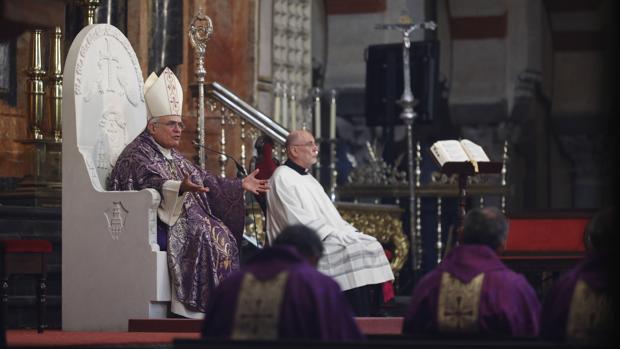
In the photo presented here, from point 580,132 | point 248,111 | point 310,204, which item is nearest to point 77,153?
point 310,204

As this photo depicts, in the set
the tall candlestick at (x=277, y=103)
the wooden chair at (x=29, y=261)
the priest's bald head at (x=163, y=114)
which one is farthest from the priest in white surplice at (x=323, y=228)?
the tall candlestick at (x=277, y=103)

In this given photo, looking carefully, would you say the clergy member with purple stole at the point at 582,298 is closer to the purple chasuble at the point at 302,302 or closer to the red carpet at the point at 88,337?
the purple chasuble at the point at 302,302

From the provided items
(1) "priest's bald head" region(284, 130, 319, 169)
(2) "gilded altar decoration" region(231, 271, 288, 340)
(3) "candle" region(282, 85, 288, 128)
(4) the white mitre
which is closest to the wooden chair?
(4) the white mitre

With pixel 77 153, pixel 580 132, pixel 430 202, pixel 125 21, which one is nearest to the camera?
pixel 77 153

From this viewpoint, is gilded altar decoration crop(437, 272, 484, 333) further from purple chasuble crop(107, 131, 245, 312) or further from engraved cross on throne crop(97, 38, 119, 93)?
engraved cross on throne crop(97, 38, 119, 93)

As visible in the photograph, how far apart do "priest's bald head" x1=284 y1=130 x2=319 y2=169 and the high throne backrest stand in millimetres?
1013

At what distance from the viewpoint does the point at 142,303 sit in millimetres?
10648

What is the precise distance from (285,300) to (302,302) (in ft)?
0.24

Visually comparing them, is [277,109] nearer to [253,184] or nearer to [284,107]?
[284,107]

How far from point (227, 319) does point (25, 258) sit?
3.30 meters

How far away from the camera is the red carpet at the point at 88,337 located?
9.16 m

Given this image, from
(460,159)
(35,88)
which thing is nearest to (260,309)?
(460,159)

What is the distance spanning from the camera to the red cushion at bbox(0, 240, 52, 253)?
396 inches

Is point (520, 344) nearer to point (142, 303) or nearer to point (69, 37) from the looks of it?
point (142, 303)
